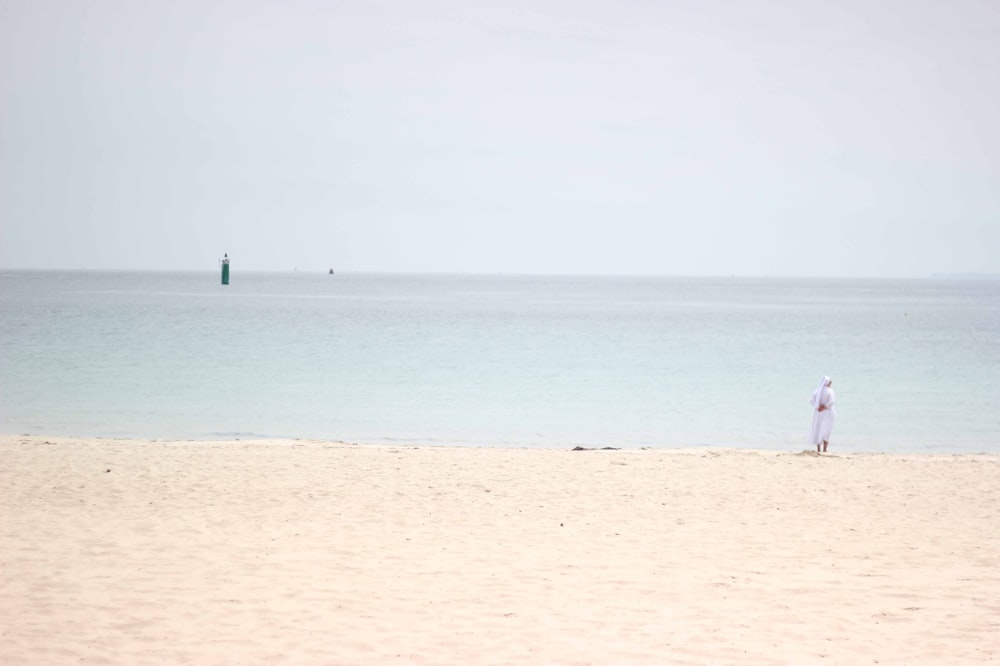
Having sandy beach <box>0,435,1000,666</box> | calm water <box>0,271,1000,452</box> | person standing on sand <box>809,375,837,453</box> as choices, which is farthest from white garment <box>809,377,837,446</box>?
calm water <box>0,271,1000,452</box>

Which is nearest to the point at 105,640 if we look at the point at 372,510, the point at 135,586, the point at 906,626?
the point at 135,586

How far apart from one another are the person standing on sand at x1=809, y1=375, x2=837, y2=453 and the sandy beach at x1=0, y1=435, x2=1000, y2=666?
2.63 metres

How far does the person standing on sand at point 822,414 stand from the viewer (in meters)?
19.5

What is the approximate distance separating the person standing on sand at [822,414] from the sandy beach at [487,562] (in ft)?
8.63

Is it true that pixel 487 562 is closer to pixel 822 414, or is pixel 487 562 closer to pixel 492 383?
pixel 822 414

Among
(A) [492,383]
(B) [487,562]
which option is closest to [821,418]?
(B) [487,562]

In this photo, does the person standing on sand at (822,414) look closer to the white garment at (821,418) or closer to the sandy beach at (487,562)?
the white garment at (821,418)

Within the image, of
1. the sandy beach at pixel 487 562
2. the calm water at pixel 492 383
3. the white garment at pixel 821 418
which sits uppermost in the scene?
the white garment at pixel 821 418

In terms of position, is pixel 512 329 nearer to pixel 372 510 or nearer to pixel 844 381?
pixel 844 381

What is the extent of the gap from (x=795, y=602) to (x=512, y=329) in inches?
2656

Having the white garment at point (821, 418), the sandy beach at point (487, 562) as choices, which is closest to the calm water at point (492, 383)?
the white garment at point (821, 418)

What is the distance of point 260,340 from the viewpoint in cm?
5775

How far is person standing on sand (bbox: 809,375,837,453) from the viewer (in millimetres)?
19500

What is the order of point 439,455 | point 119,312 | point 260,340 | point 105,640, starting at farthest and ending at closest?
point 119,312 < point 260,340 < point 439,455 < point 105,640
